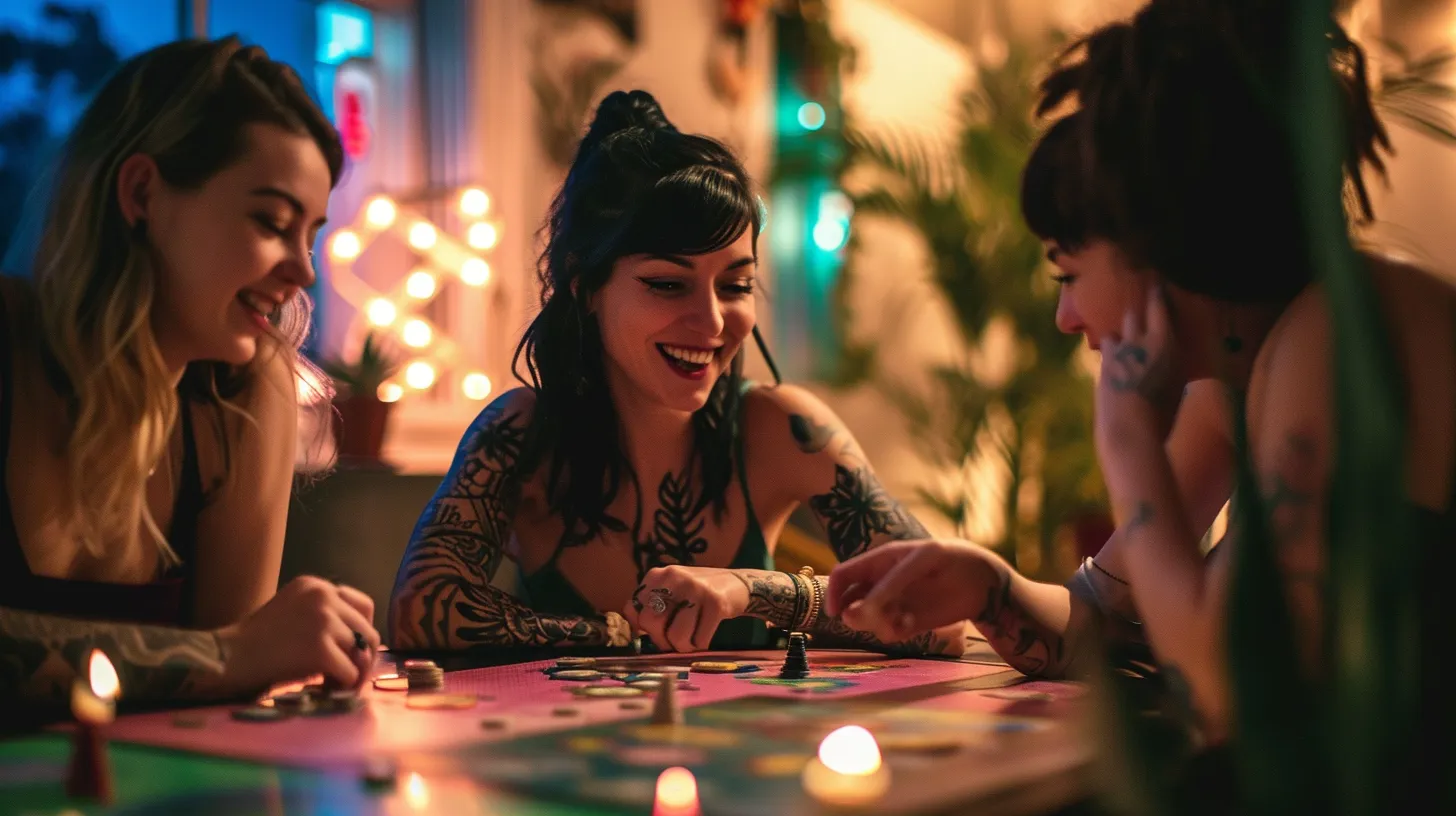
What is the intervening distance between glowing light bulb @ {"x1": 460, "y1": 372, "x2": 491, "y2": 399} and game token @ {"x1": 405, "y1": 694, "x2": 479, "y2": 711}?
3.11 metres

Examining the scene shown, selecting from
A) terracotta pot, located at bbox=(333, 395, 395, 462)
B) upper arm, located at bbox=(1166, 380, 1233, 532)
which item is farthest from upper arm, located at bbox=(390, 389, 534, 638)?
terracotta pot, located at bbox=(333, 395, 395, 462)

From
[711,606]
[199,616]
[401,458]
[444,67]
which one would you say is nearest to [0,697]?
[199,616]

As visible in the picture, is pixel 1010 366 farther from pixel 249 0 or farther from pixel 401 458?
pixel 249 0

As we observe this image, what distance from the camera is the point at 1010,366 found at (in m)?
6.11

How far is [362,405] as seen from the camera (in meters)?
3.29

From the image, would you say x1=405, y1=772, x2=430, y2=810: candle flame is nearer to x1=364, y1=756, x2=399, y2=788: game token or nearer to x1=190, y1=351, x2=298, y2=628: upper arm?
x1=364, y1=756, x2=399, y2=788: game token

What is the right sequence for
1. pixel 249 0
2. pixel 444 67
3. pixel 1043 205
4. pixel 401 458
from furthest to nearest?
pixel 444 67 < pixel 401 458 < pixel 249 0 < pixel 1043 205

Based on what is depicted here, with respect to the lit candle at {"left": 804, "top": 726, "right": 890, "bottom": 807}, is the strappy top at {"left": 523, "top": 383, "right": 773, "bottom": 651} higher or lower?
lower

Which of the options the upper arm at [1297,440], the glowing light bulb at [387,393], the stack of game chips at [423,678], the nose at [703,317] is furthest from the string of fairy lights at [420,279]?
the upper arm at [1297,440]

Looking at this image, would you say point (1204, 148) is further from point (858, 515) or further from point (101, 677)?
point (101, 677)

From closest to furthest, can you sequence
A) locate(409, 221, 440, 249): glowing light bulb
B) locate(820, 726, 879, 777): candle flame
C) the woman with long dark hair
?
1. locate(820, 726, 879, 777): candle flame
2. the woman with long dark hair
3. locate(409, 221, 440, 249): glowing light bulb

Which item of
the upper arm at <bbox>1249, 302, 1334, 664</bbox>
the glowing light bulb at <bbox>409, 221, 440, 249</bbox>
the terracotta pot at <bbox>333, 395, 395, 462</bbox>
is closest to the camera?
the upper arm at <bbox>1249, 302, 1334, 664</bbox>

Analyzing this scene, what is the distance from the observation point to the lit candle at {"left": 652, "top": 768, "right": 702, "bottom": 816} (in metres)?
0.80

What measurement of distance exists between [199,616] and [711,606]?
2.36 ft
